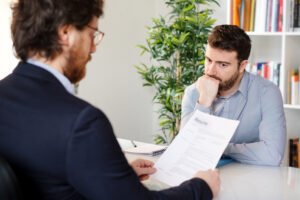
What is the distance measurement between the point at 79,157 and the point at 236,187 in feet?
2.60

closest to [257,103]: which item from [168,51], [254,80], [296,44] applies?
[254,80]

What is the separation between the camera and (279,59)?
10.6 feet

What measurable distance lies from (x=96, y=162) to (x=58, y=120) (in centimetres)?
12

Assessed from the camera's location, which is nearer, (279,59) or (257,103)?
(257,103)

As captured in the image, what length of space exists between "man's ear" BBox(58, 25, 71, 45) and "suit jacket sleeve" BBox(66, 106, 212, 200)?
20 cm

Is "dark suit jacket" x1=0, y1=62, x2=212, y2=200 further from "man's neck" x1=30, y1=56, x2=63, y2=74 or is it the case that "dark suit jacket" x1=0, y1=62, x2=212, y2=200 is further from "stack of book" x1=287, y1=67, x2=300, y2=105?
"stack of book" x1=287, y1=67, x2=300, y2=105

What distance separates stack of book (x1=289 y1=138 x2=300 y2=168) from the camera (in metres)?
3.04

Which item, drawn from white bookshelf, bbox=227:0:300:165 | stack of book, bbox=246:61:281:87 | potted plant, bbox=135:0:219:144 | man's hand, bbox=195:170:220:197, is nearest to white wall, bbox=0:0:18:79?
potted plant, bbox=135:0:219:144

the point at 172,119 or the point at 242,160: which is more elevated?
the point at 242,160

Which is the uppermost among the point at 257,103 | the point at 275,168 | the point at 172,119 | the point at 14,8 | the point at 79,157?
the point at 14,8

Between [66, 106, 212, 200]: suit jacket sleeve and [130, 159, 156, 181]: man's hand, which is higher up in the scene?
[66, 106, 212, 200]: suit jacket sleeve

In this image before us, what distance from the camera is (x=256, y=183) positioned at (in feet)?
5.04

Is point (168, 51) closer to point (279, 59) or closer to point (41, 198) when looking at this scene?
point (279, 59)

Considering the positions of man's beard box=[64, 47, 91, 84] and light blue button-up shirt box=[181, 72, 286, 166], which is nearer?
man's beard box=[64, 47, 91, 84]
